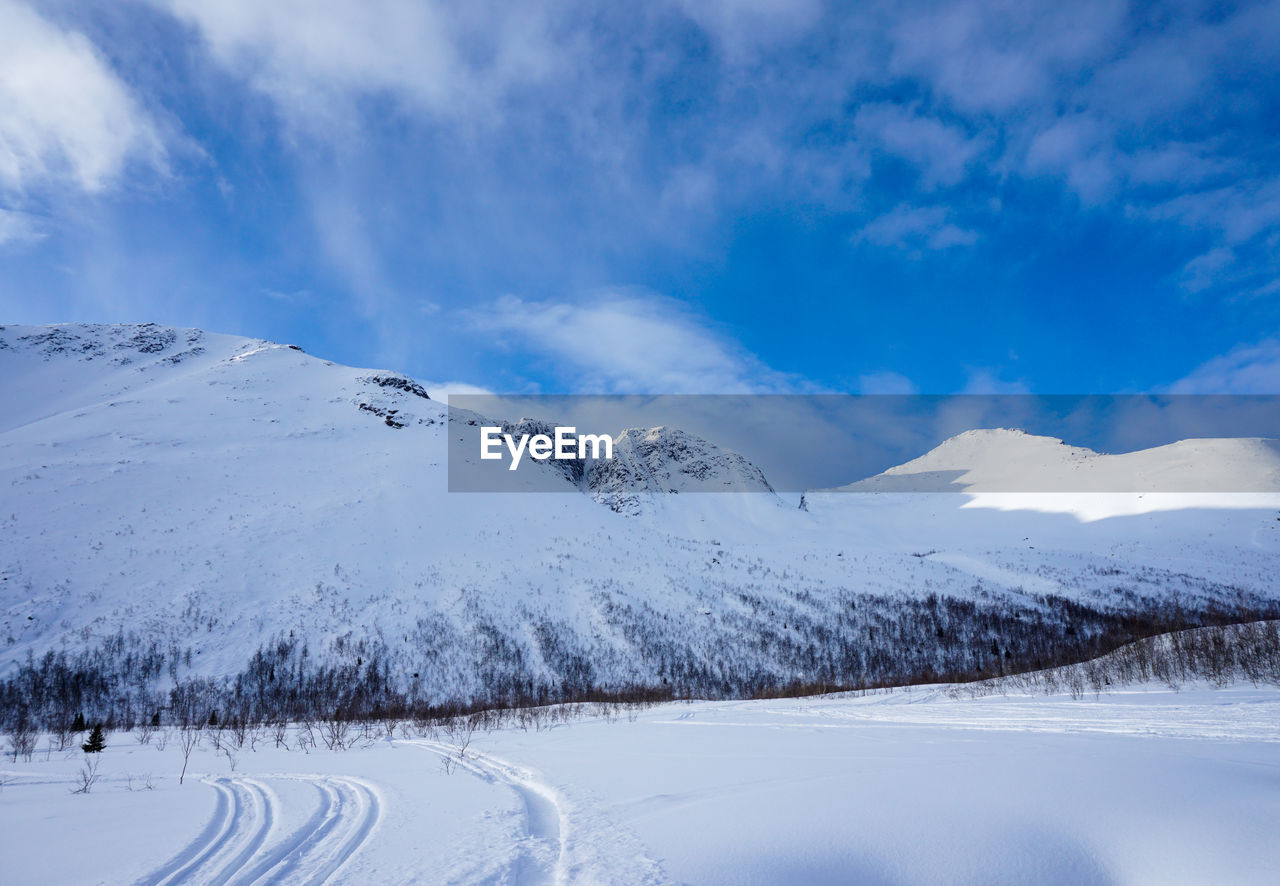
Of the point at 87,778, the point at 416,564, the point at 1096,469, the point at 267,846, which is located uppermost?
the point at 1096,469

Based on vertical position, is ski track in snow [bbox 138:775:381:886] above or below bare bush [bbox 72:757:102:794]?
above

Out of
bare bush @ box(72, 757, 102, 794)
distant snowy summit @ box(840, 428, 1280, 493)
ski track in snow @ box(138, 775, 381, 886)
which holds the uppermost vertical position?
distant snowy summit @ box(840, 428, 1280, 493)

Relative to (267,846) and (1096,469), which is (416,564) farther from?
(1096,469)

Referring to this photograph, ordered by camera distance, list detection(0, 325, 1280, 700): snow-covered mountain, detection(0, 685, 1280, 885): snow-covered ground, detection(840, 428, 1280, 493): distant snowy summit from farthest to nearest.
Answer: detection(840, 428, 1280, 493): distant snowy summit < detection(0, 325, 1280, 700): snow-covered mountain < detection(0, 685, 1280, 885): snow-covered ground

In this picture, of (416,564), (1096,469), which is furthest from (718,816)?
(1096,469)

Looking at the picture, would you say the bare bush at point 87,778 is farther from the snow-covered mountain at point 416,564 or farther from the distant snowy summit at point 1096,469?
the distant snowy summit at point 1096,469

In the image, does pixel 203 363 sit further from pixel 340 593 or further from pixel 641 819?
pixel 641 819

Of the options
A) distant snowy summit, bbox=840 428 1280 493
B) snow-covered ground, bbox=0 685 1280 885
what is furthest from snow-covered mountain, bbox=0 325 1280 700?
snow-covered ground, bbox=0 685 1280 885

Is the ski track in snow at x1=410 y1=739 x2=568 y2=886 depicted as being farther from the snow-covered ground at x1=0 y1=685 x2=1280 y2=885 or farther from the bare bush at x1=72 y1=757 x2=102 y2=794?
the bare bush at x1=72 y1=757 x2=102 y2=794
